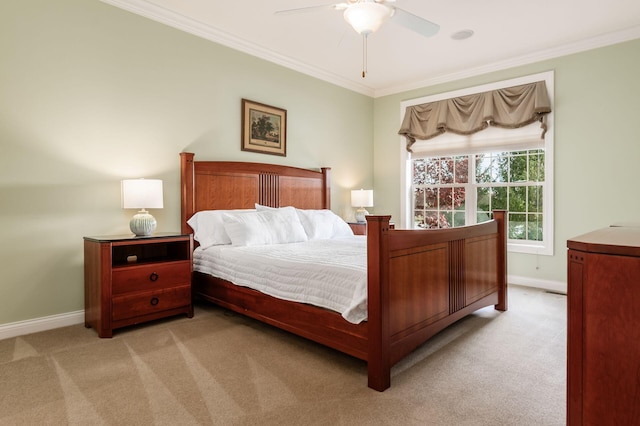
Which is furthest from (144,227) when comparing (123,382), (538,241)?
(538,241)

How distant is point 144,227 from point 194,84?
5.41 ft

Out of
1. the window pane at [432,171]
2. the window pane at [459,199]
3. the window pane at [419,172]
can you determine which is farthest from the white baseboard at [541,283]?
the window pane at [419,172]

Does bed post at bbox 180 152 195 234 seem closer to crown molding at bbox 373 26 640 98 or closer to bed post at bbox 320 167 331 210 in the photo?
bed post at bbox 320 167 331 210

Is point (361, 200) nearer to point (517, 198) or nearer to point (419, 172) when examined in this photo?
point (419, 172)

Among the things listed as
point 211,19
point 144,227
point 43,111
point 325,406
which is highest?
point 211,19

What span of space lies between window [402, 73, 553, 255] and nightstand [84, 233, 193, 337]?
142 inches

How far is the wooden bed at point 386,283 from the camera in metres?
2.05

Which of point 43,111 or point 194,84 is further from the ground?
point 194,84

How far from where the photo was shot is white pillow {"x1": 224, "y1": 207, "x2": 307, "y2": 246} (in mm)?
3531

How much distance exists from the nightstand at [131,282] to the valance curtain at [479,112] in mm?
3719

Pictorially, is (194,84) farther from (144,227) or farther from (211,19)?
(144,227)

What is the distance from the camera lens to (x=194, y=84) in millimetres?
3873

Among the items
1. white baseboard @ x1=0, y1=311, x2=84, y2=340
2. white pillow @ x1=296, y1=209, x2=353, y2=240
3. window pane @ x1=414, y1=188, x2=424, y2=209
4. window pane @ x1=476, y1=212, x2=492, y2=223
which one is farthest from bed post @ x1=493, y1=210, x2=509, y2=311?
white baseboard @ x1=0, y1=311, x2=84, y2=340

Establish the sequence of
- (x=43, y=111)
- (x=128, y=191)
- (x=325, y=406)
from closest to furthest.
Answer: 1. (x=325, y=406)
2. (x=43, y=111)
3. (x=128, y=191)
